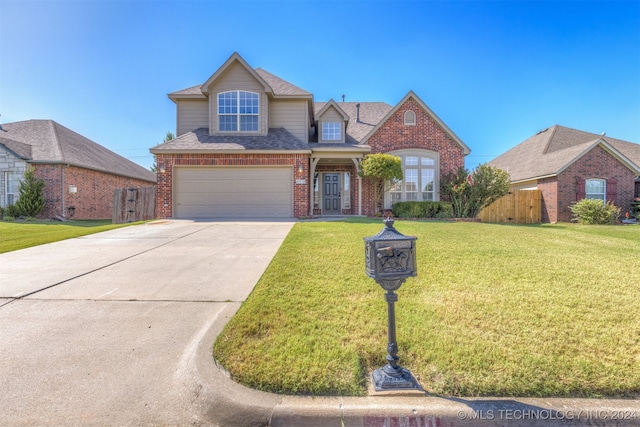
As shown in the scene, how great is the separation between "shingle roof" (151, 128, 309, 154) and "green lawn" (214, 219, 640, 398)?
8.39 m

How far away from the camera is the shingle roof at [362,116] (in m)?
15.4

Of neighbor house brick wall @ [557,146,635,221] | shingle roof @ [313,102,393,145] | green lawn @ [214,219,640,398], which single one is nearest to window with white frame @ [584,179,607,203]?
neighbor house brick wall @ [557,146,635,221]

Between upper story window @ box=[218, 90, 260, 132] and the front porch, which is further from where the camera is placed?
the front porch

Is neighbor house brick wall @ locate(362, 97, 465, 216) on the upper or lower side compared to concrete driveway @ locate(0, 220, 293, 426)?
upper

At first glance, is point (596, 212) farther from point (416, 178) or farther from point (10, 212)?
point (10, 212)

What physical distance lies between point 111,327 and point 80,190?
16.4m

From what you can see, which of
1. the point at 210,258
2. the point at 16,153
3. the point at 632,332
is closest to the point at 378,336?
the point at 632,332

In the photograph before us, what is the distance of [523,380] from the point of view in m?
2.34

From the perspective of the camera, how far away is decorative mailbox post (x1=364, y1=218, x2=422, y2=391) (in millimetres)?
2289

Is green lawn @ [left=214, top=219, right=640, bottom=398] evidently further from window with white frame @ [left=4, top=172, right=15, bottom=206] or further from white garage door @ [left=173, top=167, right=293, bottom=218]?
window with white frame @ [left=4, top=172, right=15, bottom=206]

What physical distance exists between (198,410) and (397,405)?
4.73ft

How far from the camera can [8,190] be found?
14062mm

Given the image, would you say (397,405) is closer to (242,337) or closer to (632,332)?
(242,337)

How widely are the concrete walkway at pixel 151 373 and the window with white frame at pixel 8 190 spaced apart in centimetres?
1347
